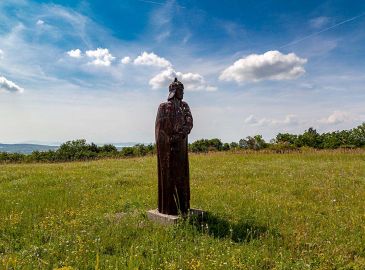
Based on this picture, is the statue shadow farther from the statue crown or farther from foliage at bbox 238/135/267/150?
foliage at bbox 238/135/267/150

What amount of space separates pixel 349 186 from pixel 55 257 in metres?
10.6

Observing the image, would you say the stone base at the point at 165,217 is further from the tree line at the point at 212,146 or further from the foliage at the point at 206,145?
the foliage at the point at 206,145

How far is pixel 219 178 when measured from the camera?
51.5 ft

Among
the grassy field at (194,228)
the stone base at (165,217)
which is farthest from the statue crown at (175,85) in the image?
the grassy field at (194,228)

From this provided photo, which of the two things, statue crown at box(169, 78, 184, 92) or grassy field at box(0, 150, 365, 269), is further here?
statue crown at box(169, 78, 184, 92)

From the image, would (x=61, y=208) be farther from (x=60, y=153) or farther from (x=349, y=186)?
(x=60, y=153)

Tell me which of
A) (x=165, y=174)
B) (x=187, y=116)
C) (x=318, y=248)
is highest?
(x=187, y=116)

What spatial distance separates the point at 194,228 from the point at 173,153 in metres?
1.67

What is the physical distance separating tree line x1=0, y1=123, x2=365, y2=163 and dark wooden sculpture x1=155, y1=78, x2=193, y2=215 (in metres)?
31.7

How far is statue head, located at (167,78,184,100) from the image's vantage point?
849cm

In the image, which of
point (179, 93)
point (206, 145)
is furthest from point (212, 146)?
point (179, 93)

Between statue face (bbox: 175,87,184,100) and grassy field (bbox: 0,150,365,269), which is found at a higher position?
Answer: statue face (bbox: 175,87,184,100)

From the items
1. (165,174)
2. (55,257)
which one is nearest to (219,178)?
(165,174)

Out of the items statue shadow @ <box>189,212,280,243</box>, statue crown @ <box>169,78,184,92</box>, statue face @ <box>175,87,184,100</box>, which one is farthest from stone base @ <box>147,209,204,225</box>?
statue crown @ <box>169,78,184,92</box>
